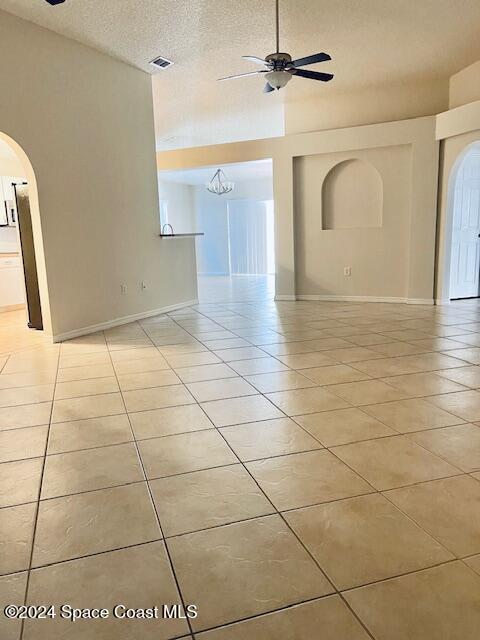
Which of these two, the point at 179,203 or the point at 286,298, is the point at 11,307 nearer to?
the point at 286,298

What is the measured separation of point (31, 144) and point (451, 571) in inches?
177

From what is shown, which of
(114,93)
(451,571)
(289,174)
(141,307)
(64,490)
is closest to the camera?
(451,571)

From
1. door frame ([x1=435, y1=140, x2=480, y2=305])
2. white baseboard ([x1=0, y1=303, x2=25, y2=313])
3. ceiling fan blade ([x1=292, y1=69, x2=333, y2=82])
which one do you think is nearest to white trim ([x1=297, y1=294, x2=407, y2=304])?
door frame ([x1=435, y1=140, x2=480, y2=305])

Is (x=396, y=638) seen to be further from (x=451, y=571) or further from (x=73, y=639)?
(x=73, y=639)

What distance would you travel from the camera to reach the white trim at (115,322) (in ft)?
15.2

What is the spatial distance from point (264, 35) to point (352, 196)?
108 inches

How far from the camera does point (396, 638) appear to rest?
1101 mm

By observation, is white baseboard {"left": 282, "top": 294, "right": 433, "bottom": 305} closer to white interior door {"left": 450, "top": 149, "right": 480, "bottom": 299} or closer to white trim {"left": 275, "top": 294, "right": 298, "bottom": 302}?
white trim {"left": 275, "top": 294, "right": 298, "bottom": 302}

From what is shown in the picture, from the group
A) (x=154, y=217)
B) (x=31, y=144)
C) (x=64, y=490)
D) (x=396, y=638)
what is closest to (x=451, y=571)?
(x=396, y=638)

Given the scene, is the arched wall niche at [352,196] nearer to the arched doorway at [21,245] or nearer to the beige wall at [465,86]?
the beige wall at [465,86]

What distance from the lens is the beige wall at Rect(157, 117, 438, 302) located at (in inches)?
240

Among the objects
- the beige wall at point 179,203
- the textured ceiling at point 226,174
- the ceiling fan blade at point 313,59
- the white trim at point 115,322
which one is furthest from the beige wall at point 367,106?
the beige wall at point 179,203

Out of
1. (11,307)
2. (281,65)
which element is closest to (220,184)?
(11,307)

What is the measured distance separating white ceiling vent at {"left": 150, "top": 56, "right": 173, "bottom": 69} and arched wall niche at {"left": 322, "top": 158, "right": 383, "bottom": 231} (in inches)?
107
